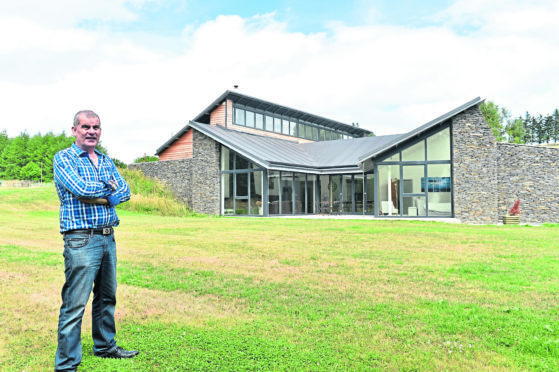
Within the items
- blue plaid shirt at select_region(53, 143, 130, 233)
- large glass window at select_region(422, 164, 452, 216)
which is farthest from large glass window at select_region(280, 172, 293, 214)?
blue plaid shirt at select_region(53, 143, 130, 233)

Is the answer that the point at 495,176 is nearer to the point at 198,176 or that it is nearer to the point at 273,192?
the point at 273,192

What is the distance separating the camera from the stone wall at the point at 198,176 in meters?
24.0

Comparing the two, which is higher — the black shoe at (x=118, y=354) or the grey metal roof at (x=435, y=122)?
the grey metal roof at (x=435, y=122)

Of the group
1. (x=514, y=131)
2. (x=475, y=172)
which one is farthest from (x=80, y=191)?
(x=514, y=131)

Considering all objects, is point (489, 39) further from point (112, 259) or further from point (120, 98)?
point (112, 259)

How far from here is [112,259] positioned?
3.38 m

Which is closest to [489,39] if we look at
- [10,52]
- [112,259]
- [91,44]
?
[91,44]

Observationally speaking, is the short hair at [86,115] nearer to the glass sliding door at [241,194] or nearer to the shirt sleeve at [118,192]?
the shirt sleeve at [118,192]

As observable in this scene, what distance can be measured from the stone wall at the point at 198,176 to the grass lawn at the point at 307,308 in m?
14.7

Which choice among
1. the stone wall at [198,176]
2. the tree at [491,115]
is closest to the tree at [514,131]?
the tree at [491,115]

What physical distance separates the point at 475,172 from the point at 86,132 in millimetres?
18651

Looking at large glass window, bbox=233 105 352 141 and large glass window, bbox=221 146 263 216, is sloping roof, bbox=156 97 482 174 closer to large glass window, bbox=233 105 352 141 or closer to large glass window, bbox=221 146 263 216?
large glass window, bbox=221 146 263 216

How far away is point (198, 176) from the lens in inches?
979

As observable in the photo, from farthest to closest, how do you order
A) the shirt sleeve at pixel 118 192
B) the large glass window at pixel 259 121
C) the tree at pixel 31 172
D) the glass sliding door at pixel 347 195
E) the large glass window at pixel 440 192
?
the tree at pixel 31 172, the large glass window at pixel 259 121, the glass sliding door at pixel 347 195, the large glass window at pixel 440 192, the shirt sleeve at pixel 118 192
